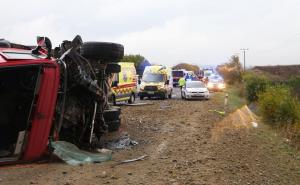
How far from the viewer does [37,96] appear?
336 inches

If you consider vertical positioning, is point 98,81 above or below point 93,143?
above

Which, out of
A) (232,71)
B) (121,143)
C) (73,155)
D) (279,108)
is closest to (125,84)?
(279,108)

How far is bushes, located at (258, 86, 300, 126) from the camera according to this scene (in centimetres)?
1839

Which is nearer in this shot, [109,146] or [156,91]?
[109,146]

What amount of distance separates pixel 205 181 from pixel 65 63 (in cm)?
368

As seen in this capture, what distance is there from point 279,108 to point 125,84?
801 centimetres

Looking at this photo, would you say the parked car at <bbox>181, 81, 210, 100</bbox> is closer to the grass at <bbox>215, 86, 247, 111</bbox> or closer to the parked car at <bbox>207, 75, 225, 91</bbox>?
the grass at <bbox>215, 86, 247, 111</bbox>

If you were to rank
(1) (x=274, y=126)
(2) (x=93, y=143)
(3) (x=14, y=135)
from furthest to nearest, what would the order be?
(1) (x=274, y=126), (2) (x=93, y=143), (3) (x=14, y=135)

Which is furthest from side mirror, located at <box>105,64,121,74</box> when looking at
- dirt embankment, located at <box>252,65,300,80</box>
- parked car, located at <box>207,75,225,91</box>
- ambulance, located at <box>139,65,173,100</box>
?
dirt embankment, located at <box>252,65,300,80</box>

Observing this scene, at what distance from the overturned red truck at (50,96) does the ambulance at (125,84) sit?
1159 centimetres

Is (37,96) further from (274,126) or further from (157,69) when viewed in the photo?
(157,69)

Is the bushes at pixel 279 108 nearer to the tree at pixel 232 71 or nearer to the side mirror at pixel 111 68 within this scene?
→ the side mirror at pixel 111 68

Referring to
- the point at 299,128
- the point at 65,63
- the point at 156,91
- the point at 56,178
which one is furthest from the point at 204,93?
the point at 56,178

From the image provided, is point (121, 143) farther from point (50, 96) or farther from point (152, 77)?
point (152, 77)
